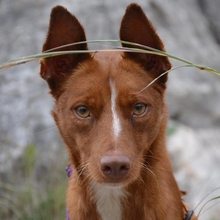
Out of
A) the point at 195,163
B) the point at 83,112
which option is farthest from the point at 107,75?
the point at 195,163

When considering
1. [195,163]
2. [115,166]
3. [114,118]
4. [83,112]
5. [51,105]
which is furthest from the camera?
[195,163]

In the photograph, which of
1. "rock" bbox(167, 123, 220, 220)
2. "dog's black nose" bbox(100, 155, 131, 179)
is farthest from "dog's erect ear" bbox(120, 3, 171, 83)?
"rock" bbox(167, 123, 220, 220)

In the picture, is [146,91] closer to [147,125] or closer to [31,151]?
[147,125]

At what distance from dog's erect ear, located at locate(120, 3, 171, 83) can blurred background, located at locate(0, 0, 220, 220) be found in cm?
261

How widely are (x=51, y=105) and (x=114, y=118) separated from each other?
3769mm

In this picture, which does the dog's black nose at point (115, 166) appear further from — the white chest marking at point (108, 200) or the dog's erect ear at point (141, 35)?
the dog's erect ear at point (141, 35)

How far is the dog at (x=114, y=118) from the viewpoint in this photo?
3.65 metres

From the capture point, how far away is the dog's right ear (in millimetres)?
3852

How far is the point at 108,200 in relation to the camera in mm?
3939

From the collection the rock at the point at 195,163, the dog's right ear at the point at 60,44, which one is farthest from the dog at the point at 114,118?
the rock at the point at 195,163

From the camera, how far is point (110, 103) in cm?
366

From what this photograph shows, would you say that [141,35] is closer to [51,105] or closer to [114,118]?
[114,118]

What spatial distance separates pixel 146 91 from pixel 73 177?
708 millimetres

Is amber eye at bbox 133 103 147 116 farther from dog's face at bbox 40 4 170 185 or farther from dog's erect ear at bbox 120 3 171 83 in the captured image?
dog's erect ear at bbox 120 3 171 83
